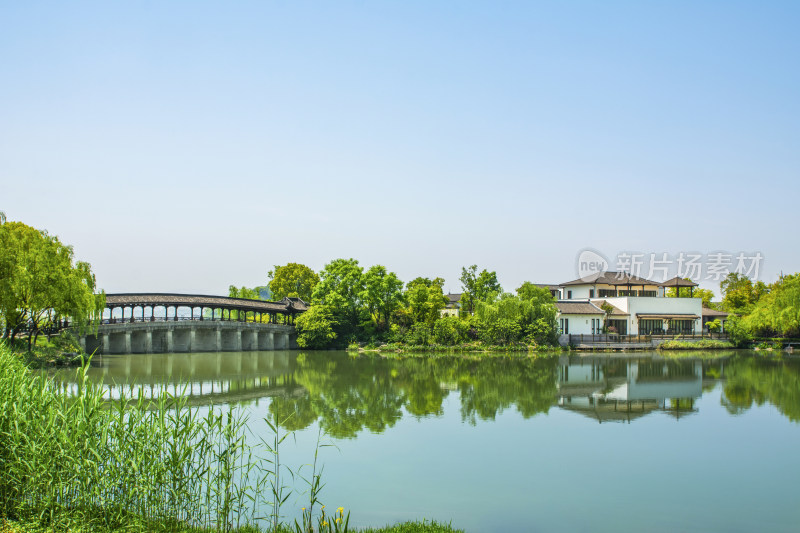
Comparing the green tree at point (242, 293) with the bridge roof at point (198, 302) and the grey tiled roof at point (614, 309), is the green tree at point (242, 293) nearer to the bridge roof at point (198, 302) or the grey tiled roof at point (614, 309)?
the bridge roof at point (198, 302)

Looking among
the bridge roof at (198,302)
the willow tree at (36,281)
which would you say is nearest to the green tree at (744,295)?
the bridge roof at (198,302)

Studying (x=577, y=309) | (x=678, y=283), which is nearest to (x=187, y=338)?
(x=577, y=309)

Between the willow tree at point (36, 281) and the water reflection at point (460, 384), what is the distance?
107 inches

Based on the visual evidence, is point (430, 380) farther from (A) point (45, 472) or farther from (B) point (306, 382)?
(A) point (45, 472)

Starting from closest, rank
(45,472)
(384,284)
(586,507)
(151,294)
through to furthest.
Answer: (45,472) < (586,507) < (151,294) < (384,284)

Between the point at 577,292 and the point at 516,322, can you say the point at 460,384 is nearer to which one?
the point at 516,322

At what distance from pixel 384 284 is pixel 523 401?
24689mm

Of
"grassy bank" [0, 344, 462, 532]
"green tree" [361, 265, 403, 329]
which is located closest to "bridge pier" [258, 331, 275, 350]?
"green tree" [361, 265, 403, 329]

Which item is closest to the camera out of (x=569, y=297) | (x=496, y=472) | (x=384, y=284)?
(x=496, y=472)

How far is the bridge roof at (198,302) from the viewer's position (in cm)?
3575

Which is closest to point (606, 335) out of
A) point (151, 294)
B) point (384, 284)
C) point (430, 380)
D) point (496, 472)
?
point (384, 284)

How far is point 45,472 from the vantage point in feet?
20.6

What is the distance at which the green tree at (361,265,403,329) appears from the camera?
41.0 metres

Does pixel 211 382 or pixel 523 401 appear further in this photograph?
pixel 211 382
